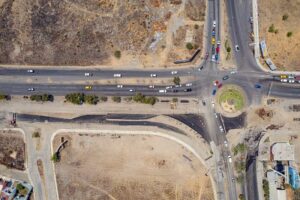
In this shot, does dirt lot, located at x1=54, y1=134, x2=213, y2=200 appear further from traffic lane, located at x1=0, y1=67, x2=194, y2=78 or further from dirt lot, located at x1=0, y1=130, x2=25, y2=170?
traffic lane, located at x1=0, y1=67, x2=194, y2=78

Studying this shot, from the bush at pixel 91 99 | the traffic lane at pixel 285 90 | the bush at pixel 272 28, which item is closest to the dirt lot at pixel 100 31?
the bush at pixel 91 99

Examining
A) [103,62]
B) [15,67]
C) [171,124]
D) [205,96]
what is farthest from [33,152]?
[205,96]

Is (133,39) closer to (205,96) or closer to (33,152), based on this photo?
(205,96)

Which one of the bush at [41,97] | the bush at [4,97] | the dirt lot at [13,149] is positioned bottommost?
the dirt lot at [13,149]

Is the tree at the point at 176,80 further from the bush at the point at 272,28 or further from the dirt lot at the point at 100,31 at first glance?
the bush at the point at 272,28

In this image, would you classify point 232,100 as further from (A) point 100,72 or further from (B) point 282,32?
(A) point 100,72

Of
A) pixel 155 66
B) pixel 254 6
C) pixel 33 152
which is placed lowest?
pixel 33 152
